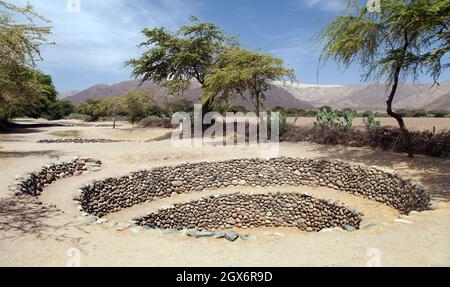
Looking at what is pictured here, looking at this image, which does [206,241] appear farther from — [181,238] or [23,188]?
[23,188]

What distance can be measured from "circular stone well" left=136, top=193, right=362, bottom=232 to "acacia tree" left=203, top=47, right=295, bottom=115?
8.60 metres

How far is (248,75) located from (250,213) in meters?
9.45

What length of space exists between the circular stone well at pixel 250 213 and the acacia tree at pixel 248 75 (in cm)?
860

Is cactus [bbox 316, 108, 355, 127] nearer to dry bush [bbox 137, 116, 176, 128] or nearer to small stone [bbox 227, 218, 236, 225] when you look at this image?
small stone [bbox 227, 218, 236, 225]

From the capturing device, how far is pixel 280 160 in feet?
48.6

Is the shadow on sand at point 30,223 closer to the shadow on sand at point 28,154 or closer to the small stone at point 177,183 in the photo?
the small stone at point 177,183

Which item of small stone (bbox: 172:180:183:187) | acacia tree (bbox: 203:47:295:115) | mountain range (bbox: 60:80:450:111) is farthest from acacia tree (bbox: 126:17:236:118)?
mountain range (bbox: 60:80:450:111)

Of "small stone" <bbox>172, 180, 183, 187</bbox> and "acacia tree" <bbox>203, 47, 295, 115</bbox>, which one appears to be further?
"acacia tree" <bbox>203, 47, 295, 115</bbox>

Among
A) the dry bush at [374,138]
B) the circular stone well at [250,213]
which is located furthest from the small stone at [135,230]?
the dry bush at [374,138]

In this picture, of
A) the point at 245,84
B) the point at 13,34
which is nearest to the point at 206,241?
the point at 13,34

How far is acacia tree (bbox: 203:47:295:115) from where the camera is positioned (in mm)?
20062

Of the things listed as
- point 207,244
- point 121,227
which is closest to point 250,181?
point 121,227

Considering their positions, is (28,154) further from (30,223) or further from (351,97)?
(351,97)
